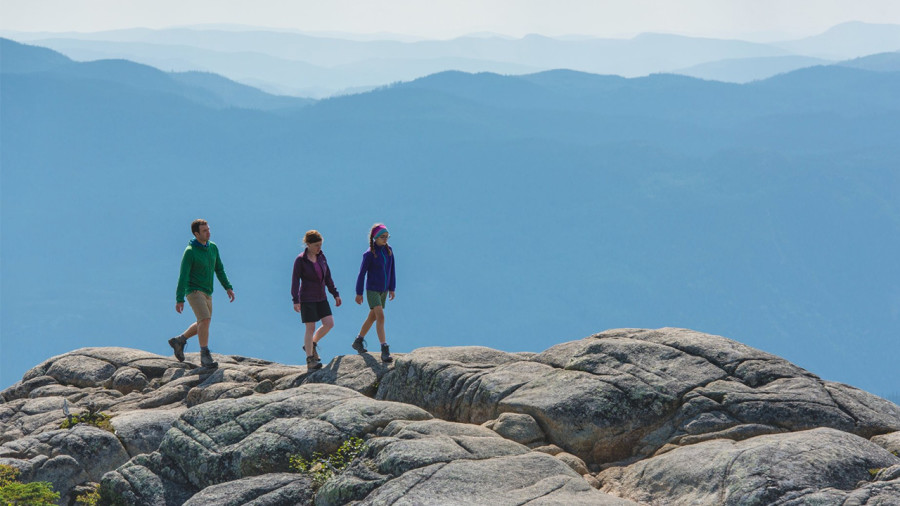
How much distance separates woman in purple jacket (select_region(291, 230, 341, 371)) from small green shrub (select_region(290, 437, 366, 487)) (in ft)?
18.1

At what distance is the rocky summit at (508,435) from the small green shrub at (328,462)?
41mm

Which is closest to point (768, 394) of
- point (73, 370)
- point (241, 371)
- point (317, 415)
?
point (317, 415)

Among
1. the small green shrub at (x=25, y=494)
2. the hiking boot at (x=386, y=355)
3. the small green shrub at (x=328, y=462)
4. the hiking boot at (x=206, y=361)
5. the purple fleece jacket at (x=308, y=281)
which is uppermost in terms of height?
the purple fleece jacket at (x=308, y=281)

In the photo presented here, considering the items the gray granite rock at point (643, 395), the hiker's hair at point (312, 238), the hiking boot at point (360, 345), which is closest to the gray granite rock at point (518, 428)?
the gray granite rock at point (643, 395)

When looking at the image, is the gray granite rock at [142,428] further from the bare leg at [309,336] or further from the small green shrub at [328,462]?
the small green shrub at [328,462]

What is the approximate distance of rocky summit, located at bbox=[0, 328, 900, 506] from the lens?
11062 millimetres

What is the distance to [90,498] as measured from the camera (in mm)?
13281

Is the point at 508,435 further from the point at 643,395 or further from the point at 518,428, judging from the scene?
the point at 643,395

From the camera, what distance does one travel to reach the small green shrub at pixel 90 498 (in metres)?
13.3

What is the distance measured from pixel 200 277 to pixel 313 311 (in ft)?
10.6

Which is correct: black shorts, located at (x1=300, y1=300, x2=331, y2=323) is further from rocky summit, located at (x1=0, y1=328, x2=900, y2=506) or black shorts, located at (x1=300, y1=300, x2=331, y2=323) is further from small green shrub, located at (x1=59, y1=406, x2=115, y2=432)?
small green shrub, located at (x1=59, y1=406, x2=115, y2=432)

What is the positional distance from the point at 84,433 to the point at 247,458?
429 centimetres

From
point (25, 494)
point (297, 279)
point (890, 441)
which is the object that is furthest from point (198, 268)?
point (890, 441)

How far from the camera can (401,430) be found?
12812 mm
